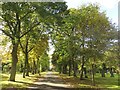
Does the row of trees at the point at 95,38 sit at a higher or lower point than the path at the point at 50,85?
higher

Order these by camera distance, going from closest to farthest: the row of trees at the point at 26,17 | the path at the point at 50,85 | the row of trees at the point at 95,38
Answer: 1. the row of trees at the point at 95,38
2. the path at the point at 50,85
3. the row of trees at the point at 26,17

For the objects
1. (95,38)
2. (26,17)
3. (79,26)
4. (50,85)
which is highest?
(26,17)

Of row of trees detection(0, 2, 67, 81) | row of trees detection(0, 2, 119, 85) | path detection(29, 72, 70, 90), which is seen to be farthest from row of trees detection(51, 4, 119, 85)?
path detection(29, 72, 70, 90)

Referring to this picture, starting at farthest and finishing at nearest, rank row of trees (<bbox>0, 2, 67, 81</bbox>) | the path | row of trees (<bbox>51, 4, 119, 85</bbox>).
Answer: row of trees (<bbox>0, 2, 67, 81</bbox>), the path, row of trees (<bbox>51, 4, 119, 85</bbox>)

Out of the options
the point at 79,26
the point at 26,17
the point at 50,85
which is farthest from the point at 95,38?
the point at 26,17

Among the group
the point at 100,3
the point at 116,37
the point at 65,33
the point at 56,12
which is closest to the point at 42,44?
the point at 65,33

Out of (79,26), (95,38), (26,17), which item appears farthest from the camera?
(26,17)

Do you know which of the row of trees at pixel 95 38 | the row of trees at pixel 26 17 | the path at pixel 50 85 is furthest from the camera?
the row of trees at pixel 26 17

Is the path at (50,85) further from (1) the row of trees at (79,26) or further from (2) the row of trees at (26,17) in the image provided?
(2) the row of trees at (26,17)

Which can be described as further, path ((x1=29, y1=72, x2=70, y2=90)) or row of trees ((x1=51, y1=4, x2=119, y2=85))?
path ((x1=29, y1=72, x2=70, y2=90))

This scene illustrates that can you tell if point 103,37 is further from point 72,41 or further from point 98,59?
point 72,41

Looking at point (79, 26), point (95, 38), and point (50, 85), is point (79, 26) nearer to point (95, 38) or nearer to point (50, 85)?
point (95, 38)

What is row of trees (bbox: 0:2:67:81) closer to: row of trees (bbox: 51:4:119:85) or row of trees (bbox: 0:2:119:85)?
row of trees (bbox: 0:2:119:85)

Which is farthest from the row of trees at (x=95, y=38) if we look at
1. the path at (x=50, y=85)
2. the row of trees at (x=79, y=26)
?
the path at (x=50, y=85)
